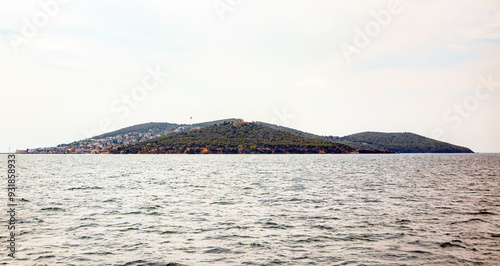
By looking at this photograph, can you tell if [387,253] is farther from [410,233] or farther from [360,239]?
[410,233]

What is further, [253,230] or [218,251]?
Result: [253,230]

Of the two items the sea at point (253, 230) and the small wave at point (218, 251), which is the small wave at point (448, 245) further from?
the small wave at point (218, 251)

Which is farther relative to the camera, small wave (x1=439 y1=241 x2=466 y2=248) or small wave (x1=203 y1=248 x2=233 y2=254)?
small wave (x1=439 y1=241 x2=466 y2=248)

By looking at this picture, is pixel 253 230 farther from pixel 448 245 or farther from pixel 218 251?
pixel 448 245

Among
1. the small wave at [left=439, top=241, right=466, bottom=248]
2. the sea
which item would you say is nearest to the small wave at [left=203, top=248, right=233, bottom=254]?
the sea

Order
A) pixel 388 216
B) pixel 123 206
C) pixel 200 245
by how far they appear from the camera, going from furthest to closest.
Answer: pixel 123 206 → pixel 388 216 → pixel 200 245

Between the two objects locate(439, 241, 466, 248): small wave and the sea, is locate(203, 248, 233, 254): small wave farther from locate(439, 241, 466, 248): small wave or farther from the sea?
locate(439, 241, 466, 248): small wave

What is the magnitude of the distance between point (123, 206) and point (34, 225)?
841cm

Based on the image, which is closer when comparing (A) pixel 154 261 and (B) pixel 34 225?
(A) pixel 154 261

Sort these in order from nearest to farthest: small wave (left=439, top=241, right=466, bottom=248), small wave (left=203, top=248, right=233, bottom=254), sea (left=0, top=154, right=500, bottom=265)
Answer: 1. sea (left=0, top=154, right=500, bottom=265)
2. small wave (left=203, top=248, right=233, bottom=254)
3. small wave (left=439, top=241, right=466, bottom=248)

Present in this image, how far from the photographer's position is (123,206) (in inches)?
1227

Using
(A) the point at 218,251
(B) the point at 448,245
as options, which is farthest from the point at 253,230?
(B) the point at 448,245

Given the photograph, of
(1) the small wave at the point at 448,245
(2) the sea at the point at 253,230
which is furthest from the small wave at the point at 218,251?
(1) the small wave at the point at 448,245

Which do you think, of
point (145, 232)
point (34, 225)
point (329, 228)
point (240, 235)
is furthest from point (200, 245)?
point (34, 225)
